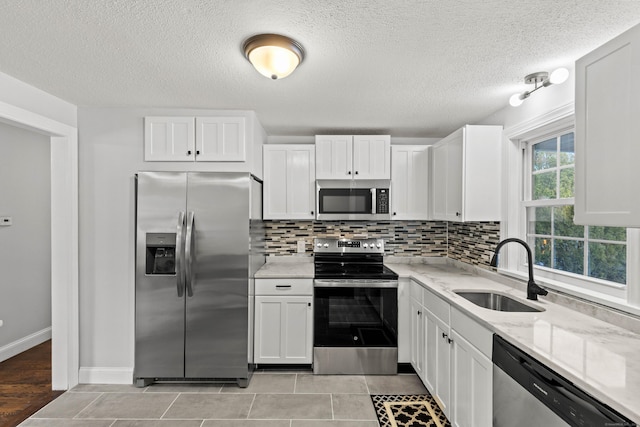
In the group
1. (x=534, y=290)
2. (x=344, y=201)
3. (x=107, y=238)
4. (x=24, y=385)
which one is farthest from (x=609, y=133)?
(x=24, y=385)

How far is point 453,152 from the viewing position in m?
2.84

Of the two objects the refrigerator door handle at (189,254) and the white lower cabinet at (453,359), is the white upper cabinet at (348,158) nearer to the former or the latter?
the white lower cabinet at (453,359)

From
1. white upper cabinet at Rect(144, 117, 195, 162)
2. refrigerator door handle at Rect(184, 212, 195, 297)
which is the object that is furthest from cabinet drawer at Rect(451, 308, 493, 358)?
white upper cabinet at Rect(144, 117, 195, 162)

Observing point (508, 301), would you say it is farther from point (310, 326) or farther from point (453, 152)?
point (310, 326)

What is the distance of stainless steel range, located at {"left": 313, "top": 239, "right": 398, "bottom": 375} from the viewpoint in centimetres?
284

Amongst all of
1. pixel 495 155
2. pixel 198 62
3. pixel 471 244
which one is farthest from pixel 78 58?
pixel 471 244

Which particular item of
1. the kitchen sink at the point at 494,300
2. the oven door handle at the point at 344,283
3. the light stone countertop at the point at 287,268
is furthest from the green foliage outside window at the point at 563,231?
the light stone countertop at the point at 287,268

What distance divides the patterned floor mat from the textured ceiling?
2280 millimetres

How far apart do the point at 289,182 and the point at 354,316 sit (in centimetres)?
143

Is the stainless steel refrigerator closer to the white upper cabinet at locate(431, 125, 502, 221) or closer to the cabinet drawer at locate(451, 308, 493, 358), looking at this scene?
the cabinet drawer at locate(451, 308, 493, 358)

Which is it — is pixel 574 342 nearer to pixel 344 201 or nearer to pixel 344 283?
pixel 344 283

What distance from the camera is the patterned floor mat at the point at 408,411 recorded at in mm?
2197

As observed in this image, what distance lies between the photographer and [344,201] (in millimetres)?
3281

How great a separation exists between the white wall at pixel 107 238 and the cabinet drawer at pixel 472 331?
2.51 m
